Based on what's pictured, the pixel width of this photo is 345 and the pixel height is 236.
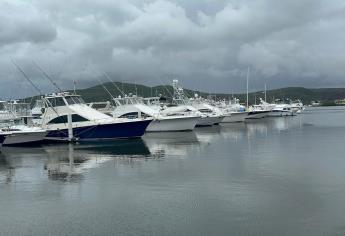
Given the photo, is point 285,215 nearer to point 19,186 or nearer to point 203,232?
point 203,232

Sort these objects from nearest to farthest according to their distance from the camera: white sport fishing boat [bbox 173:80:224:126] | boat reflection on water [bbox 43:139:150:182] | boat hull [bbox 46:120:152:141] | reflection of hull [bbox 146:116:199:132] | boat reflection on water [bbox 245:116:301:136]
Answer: boat reflection on water [bbox 43:139:150:182] → boat hull [bbox 46:120:152:141] → reflection of hull [bbox 146:116:199:132] → boat reflection on water [bbox 245:116:301:136] → white sport fishing boat [bbox 173:80:224:126]

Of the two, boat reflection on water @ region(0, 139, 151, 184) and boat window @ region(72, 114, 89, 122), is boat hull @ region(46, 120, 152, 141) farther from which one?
boat reflection on water @ region(0, 139, 151, 184)

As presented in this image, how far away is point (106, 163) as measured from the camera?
34.9 m

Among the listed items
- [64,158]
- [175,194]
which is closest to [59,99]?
[64,158]

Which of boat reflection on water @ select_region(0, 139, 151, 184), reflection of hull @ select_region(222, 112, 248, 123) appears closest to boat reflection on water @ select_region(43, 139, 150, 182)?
boat reflection on water @ select_region(0, 139, 151, 184)

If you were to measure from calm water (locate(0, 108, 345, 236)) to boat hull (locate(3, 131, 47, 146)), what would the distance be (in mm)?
8974

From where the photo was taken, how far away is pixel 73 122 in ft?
174

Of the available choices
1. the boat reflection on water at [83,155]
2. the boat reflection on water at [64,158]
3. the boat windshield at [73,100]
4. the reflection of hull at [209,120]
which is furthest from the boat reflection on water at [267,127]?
the boat reflection on water at [64,158]

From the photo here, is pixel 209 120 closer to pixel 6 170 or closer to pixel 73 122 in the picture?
pixel 73 122

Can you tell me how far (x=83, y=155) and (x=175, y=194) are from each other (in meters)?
19.3

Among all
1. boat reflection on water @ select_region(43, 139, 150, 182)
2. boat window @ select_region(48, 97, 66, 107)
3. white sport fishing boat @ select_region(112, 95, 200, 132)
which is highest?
boat window @ select_region(48, 97, 66, 107)

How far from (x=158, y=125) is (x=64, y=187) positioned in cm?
4306

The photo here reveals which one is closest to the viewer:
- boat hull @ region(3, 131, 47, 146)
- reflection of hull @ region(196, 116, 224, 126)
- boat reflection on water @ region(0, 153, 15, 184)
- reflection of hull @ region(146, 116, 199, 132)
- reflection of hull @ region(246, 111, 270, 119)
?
boat reflection on water @ region(0, 153, 15, 184)

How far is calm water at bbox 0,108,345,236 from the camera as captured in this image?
17.5 metres
